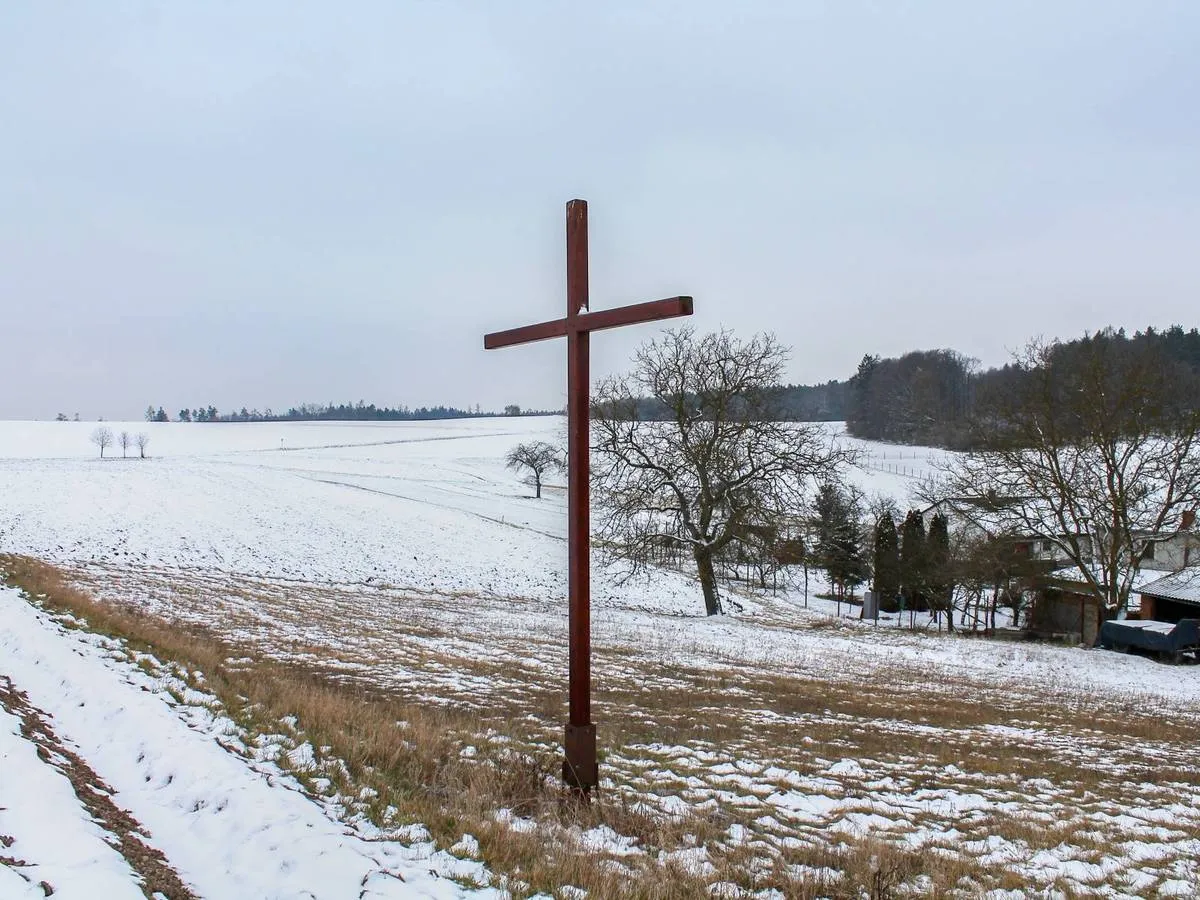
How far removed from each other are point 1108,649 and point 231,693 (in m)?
25.9

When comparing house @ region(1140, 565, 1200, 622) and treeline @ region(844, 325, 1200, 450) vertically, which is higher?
treeline @ region(844, 325, 1200, 450)

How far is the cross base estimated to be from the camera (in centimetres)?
595

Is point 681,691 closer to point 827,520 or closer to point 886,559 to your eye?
point 827,520

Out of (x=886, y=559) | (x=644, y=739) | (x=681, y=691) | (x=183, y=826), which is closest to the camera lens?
(x=183, y=826)

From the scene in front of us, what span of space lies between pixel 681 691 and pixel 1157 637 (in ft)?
60.8

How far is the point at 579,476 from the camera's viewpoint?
20.4 feet

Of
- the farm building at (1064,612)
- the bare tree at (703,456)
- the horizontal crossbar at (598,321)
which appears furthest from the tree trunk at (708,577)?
the horizontal crossbar at (598,321)

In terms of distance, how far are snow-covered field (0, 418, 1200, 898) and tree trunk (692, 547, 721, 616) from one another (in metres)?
1.14

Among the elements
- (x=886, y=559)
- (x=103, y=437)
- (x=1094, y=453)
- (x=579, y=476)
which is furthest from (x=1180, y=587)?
(x=103, y=437)

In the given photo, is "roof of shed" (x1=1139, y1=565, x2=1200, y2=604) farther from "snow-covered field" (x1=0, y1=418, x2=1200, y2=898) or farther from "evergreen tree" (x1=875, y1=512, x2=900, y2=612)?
"evergreen tree" (x1=875, y1=512, x2=900, y2=612)

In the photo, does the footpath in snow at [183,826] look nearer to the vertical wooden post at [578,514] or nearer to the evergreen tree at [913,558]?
the vertical wooden post at [578,514]

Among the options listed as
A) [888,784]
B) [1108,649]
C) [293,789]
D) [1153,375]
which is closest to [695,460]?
[1108,649]

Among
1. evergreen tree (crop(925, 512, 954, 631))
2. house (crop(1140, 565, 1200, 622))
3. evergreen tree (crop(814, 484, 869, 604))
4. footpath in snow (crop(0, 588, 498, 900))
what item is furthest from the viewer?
evergreen tree (crop(814, 484, 869, 604))

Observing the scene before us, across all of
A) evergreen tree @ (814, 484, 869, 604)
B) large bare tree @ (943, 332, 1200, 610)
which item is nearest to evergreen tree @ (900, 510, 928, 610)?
evergreen tree @ (814, 484, 869, 604)
